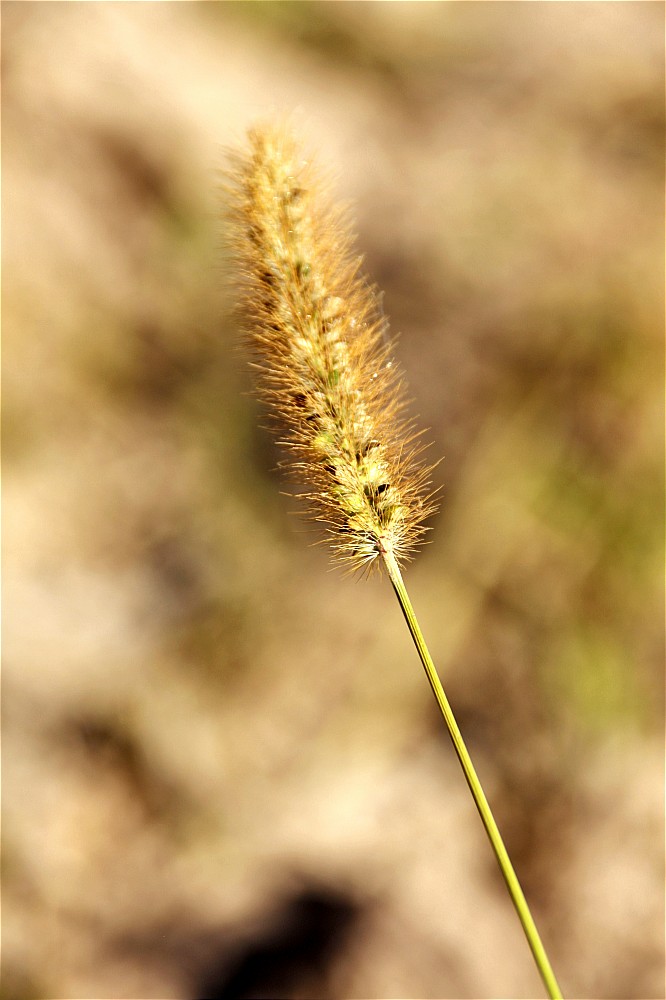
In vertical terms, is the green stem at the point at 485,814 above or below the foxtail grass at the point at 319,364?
below

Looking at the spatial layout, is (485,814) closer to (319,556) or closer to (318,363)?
(318,363)

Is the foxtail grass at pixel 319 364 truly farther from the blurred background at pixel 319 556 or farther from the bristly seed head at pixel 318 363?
the blurred background at pixel 319 556

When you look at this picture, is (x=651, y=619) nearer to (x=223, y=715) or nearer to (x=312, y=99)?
(x=223, y=715)

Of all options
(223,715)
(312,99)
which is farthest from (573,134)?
(223,715)

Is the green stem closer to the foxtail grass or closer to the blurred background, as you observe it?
the foxtail grass

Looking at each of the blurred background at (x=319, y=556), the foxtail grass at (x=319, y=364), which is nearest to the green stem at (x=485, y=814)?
the foxtail grass at (x=319, y=364)

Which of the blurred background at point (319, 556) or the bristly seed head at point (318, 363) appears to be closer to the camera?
the bristly seed head at point (318, 363)

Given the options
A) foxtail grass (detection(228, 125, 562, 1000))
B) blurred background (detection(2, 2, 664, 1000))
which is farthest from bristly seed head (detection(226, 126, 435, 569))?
blurred background (detection(2, 2, 664, 1000))

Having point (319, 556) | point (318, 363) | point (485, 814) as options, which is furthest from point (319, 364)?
point (319, 556)
